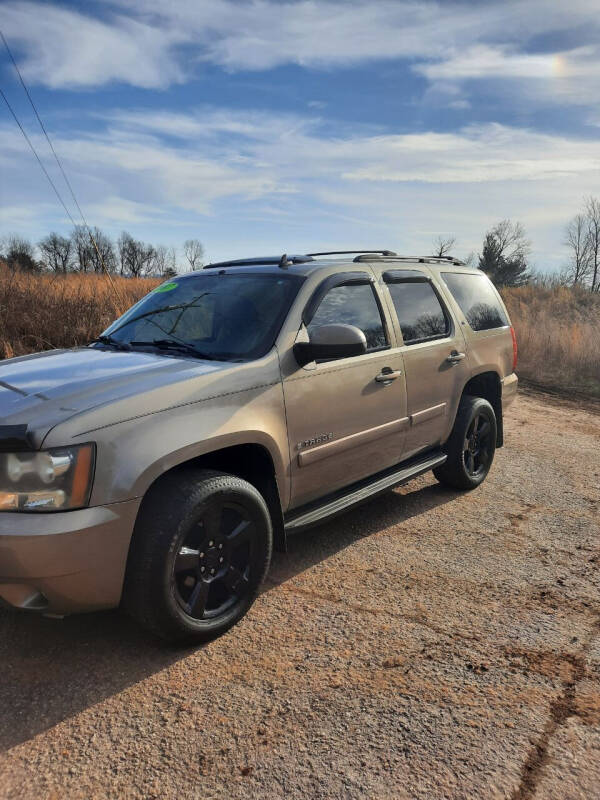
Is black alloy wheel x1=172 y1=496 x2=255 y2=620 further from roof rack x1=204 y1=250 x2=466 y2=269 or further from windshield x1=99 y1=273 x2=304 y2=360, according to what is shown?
roof rack x1=204 y1=250 x2=466 y2=269

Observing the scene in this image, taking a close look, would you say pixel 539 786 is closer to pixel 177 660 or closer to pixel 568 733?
pixel 568 733

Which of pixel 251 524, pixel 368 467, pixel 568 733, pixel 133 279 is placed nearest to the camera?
pixel 568 733

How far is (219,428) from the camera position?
9.36 feet

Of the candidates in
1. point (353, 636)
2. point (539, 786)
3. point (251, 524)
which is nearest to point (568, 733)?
point (539, 786)

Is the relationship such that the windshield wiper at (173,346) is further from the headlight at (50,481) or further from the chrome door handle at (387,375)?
the chrome door handle at (387,375)

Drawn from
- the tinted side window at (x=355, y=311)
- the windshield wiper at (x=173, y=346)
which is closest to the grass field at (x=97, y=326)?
the windshield wiper at (x=173, y=346)

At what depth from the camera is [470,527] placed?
4391 millimetres

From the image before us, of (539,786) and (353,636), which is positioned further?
(353,636)

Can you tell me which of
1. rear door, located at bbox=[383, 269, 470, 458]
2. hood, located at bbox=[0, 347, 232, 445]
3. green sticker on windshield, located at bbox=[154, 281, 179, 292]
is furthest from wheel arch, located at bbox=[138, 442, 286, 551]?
green sticker on windshield, located at bbox=[154, 281, 179, 292]

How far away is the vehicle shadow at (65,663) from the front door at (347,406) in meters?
0.75

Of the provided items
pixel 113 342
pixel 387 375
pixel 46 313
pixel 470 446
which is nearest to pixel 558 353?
pixel 470 446

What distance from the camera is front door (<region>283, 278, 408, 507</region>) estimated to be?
334 cm

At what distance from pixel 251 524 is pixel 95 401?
971 millimetres

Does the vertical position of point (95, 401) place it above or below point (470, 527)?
above
